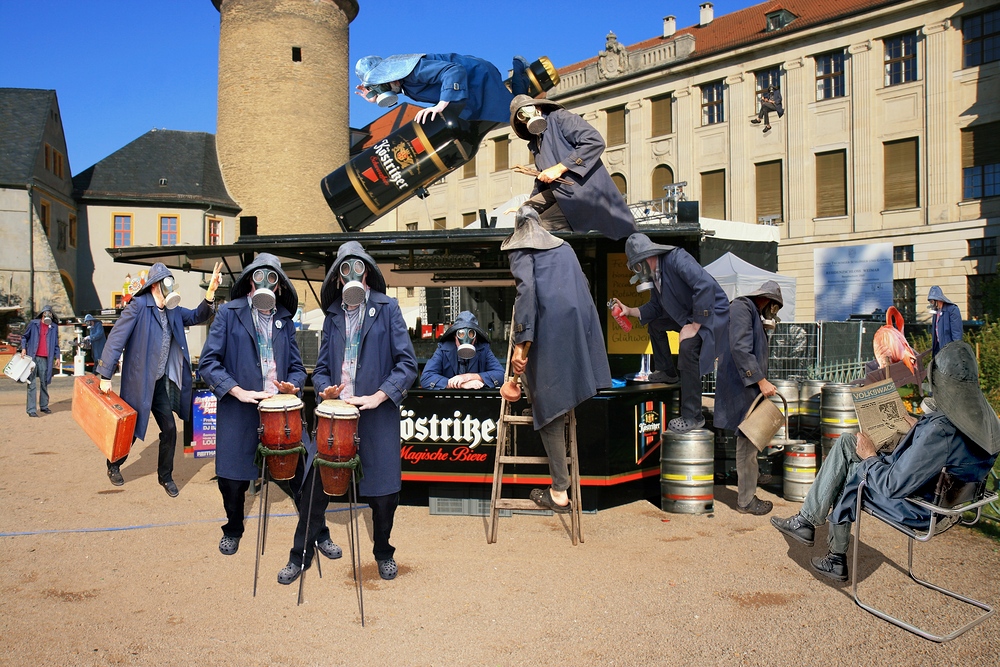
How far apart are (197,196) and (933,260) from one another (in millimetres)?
34996

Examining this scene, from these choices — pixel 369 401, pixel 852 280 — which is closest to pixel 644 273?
pixel 369 401

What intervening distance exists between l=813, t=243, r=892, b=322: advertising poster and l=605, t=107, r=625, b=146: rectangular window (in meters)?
13.0

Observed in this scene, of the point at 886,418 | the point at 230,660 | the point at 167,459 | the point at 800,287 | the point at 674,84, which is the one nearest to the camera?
the point at 230,660

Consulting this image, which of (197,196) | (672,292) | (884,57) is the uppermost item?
(884,57)

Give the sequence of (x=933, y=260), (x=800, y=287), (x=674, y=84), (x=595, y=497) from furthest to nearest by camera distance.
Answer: (x=674, y=84)
(x=800, y=287)
(x=933, y=260)
(x=595, y=497)

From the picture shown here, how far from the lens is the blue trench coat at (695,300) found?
22.5 feet

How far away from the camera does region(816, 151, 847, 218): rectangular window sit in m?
34.2

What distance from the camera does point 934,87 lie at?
3141cm

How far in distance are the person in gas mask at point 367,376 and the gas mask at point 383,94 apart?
4.70 m

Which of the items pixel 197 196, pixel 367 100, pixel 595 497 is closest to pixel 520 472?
pixel 595 497

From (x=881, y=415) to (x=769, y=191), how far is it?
112ft

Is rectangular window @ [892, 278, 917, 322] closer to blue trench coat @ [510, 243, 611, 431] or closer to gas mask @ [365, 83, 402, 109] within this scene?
gas mask @ [365, 83, 402, 109]

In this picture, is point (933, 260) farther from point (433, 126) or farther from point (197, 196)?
point (197, 196)

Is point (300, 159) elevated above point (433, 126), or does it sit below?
above
